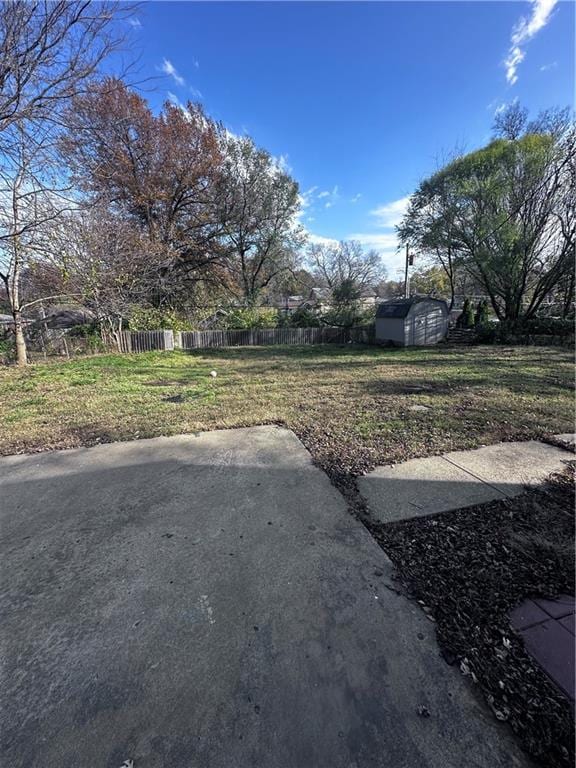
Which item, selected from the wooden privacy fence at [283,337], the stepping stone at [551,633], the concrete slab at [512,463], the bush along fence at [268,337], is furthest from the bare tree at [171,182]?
the stepping stone at [551,633]

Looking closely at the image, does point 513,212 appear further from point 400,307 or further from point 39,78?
point 39,78

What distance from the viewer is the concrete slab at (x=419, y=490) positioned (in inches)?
84.4

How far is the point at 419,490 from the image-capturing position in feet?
7.69

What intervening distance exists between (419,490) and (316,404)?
2.40 m

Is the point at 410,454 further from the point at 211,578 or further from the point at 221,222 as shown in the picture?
the point at 221,222

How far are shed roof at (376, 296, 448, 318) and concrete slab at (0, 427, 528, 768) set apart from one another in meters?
12.1

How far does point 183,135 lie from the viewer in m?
12.8

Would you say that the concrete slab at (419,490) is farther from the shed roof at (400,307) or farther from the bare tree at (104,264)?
the shed roof at (400,307)

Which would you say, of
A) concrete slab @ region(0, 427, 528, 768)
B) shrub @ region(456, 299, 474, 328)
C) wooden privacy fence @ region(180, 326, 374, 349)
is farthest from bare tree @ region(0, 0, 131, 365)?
shrub @ region(456, 299, 474, 328)

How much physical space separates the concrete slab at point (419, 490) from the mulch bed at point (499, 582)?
0.08 metres

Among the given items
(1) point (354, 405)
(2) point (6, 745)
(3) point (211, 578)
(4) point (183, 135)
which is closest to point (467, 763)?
(3) point (211, 578)

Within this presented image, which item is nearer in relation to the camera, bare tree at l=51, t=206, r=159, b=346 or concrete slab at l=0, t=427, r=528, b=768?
concrete slab at l=0, t=427, r=528, b=768

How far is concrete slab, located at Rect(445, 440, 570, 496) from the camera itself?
97.4 inches

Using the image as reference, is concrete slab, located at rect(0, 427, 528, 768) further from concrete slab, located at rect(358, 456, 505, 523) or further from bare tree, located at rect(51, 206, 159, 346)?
bare tree, located at rect(51, 206, 159, 346)
